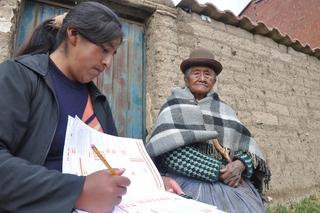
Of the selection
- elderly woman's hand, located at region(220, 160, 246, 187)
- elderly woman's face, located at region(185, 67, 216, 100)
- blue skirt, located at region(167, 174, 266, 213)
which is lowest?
blue skirt, located at region(167, 174, 266, 213)

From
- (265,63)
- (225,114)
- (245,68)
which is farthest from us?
(265,63)

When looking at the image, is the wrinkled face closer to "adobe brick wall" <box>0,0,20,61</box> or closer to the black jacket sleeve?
the black jacket sleeve

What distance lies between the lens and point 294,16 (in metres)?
10.1

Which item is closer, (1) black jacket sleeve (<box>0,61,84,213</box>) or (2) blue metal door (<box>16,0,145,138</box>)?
(1) black jacket sleeve (<box>0,61,84,213</box>)

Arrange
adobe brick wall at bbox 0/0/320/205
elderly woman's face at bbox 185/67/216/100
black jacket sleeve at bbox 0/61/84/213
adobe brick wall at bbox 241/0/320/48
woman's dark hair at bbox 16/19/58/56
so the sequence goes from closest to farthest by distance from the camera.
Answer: black jacket sleeve at bbox 0/61/84/213 < woman's dark hair at bbox 16/19/58/56 < elderly woman's face at bbox 185/67/216/100 < adobe brick wall at bbox 0/0/320/205 < adobe brick wall at bbox 241/0/320/48

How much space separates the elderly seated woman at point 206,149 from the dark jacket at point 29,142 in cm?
95

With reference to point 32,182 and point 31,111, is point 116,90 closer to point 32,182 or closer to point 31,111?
point 31,111

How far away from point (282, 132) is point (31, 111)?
4060mm

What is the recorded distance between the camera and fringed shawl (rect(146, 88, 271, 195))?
182 cm

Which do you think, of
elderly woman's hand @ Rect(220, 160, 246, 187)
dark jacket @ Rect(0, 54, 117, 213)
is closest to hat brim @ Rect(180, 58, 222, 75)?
elderly woman's hand @ Rect(220, 160, 246, 187)

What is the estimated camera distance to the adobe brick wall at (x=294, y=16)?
29.8 feet

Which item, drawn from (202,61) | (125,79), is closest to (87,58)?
(202,61)

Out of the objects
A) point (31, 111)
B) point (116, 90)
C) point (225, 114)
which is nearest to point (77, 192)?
point (31, 111)

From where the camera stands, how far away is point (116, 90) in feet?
10.6
